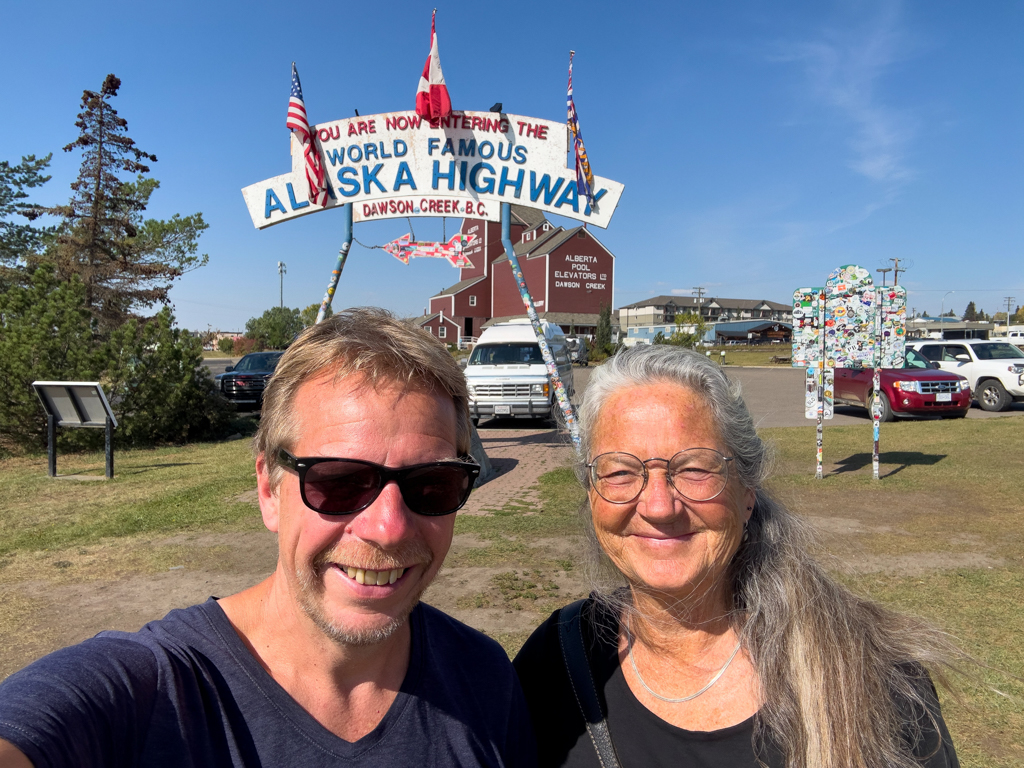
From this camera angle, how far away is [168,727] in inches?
45.5

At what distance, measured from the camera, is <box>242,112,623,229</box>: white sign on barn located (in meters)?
8.38

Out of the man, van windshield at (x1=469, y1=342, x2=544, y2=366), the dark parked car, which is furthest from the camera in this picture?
the dark parked car

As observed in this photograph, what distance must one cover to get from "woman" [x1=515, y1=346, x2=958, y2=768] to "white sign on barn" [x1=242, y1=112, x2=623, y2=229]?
6910mm

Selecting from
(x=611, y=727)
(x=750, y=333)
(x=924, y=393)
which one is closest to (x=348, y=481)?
(x=611, y=727)

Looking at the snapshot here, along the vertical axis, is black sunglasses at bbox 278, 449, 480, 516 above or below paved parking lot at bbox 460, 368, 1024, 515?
above

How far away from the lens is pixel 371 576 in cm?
135

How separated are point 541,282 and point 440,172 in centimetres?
4452

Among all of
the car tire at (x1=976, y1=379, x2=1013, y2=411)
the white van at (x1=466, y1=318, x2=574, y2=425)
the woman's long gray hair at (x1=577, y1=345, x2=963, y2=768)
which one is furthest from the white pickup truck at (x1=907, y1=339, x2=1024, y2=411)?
the woman's long gray hair at (x1=577, y1=345, x2=963, y2=768)

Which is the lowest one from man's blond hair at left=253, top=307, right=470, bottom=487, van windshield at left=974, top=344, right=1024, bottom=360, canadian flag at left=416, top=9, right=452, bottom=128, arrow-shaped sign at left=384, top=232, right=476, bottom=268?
man's blond hair at left=253, top=307, right=470, bottom=487

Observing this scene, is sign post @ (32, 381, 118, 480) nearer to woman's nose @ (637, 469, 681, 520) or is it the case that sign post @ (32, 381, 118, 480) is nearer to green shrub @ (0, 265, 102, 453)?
green shrub @ (0, 265, 102, 453)

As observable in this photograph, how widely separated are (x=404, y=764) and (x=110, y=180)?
82.3ft

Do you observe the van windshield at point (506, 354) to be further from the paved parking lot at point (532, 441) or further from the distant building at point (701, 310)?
the distant building at point (701, 310)

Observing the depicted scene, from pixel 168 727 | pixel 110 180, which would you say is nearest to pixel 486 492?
pixel 168 727

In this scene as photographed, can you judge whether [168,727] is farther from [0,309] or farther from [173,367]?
[0,309]
